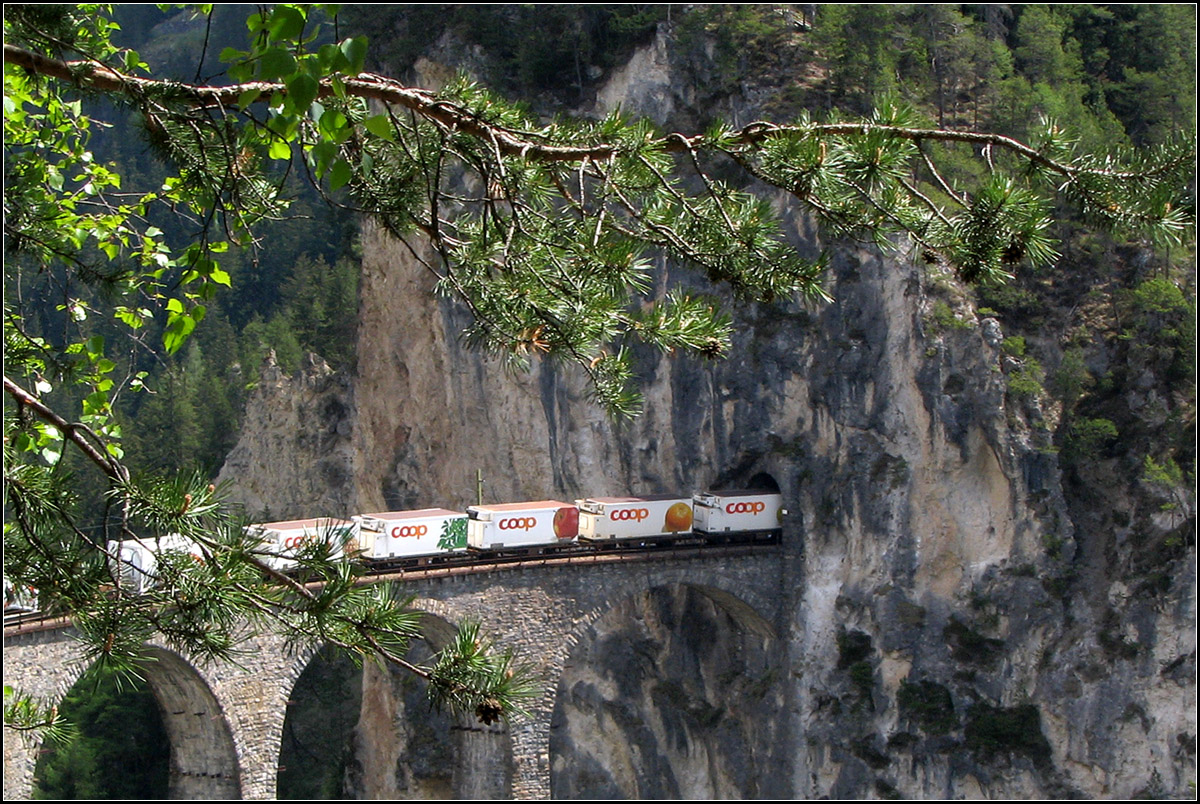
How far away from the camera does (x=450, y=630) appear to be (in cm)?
2638

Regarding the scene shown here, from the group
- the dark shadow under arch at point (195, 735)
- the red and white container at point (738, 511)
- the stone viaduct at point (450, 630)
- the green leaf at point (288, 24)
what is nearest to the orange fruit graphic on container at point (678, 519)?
the red and white container at point (738, 511)

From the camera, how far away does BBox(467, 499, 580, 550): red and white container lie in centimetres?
2775

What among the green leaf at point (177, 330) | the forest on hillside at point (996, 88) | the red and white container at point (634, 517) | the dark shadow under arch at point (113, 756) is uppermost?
the forest on hillside at point (996, 88)

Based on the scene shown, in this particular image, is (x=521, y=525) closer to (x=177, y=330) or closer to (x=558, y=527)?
(x=558, y=527)

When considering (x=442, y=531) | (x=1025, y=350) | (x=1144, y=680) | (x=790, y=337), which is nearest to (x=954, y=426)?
(x=1025, y=350)

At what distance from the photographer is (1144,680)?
28797 mm

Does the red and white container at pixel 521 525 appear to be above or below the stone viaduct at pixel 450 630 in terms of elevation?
above

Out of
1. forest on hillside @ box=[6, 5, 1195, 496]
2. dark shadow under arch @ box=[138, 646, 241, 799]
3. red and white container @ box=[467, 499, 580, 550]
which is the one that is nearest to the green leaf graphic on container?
red and white container @ box=[467, 499, 580, 550]

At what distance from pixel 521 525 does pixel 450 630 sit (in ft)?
10.4

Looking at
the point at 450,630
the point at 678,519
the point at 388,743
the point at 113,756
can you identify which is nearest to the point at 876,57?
the point at 678,519

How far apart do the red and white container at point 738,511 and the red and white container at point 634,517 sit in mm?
405

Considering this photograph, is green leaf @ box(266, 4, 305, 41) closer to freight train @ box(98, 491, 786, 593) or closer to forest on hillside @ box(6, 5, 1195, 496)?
freight train @ box(98, 491, 786, 593)

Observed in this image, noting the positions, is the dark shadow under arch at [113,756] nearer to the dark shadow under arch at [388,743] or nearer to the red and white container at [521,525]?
the dark shadow under arch at [388,743]

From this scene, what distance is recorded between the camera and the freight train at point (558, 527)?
26422 mm
